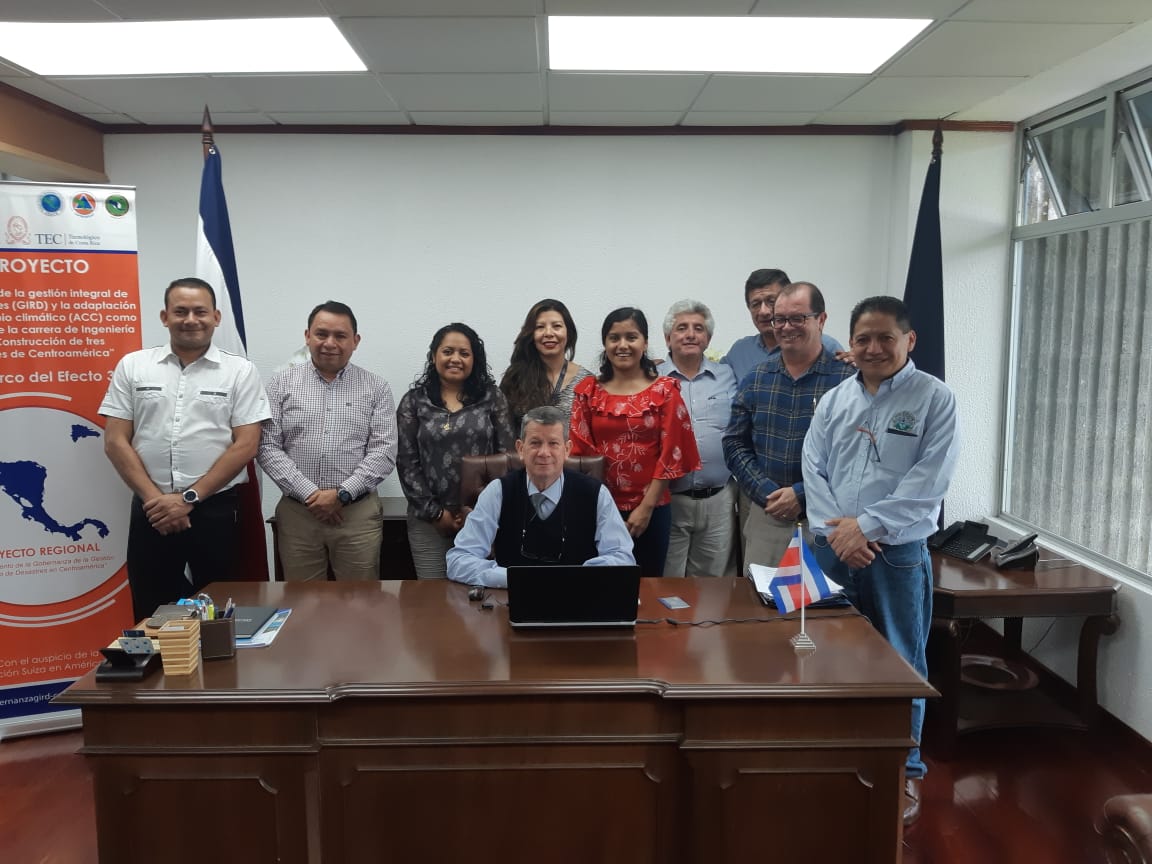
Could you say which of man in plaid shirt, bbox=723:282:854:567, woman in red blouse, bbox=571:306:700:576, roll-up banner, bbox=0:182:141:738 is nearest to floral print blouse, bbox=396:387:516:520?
woman in red blouse, bbox=571:306:700:576

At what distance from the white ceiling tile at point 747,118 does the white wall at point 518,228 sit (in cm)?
13

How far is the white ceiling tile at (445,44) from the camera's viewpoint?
2990mm

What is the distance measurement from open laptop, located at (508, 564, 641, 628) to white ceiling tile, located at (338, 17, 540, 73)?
81.9 inches

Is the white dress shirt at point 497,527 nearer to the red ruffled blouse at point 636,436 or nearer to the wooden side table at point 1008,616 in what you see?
the red ruffled blouse at point 636,436

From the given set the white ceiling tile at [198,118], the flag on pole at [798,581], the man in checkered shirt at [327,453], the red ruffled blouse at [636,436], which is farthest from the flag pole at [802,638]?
the white ceiling tile at [198,118]

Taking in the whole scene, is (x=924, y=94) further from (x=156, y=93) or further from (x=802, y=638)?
(x=156, y=93)

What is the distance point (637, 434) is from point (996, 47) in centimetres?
213

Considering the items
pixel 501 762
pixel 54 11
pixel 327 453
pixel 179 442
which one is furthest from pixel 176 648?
pixel 54 11

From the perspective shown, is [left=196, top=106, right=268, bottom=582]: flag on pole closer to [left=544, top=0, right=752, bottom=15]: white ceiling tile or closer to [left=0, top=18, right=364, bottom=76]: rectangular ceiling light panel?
[left=0, top=18, right=364, bottom=76]: rectangular ceiling light panel

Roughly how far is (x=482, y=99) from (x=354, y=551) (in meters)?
2.29

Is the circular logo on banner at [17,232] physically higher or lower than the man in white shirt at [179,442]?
higher

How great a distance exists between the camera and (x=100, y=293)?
3.24 m

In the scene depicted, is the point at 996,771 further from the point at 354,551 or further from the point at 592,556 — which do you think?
the point at 354,551

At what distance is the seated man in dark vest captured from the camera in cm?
254
